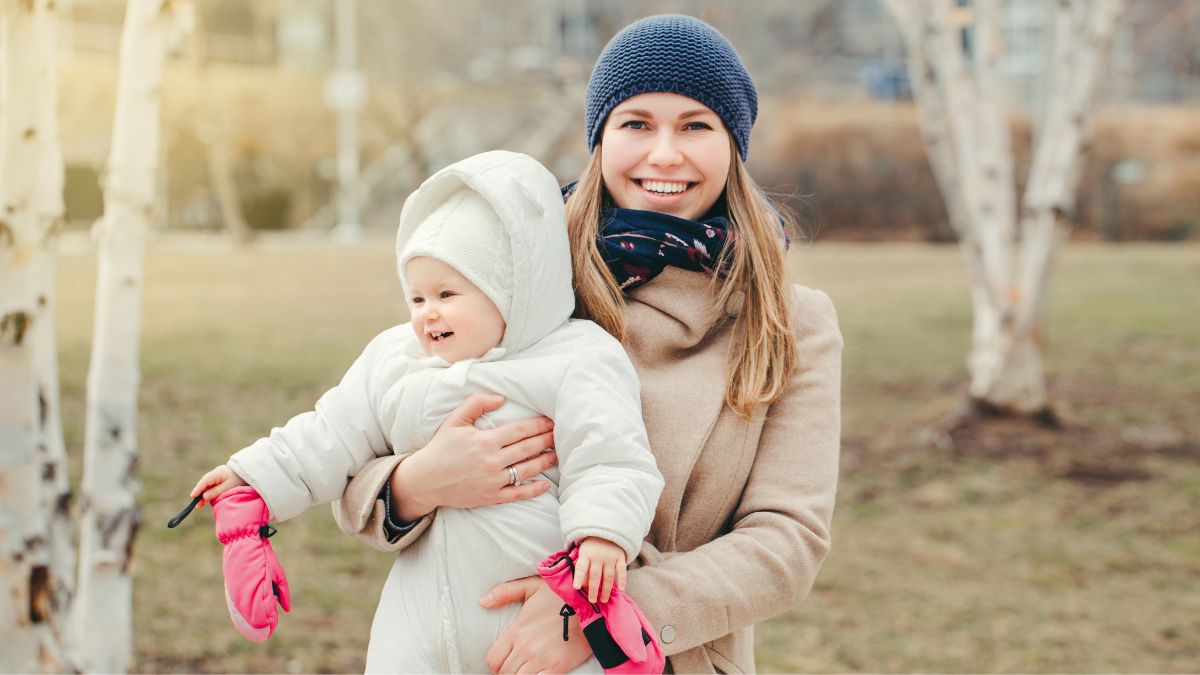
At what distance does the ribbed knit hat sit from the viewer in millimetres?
1870

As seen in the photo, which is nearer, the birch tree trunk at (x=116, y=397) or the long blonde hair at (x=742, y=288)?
the long blonde hair at (x=742, y=288)

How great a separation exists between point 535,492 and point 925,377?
27.7ft

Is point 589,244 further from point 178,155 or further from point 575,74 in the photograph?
point 178,155

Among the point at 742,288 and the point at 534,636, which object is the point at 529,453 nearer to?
the point at 534,636

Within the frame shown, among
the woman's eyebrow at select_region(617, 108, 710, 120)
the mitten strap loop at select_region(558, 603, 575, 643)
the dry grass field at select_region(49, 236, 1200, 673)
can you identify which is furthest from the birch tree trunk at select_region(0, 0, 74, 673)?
the mitten strap loop at select_region(558, 603, 575, 643)

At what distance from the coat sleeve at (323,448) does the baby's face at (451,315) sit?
12 centimetres

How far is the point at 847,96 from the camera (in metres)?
28.1

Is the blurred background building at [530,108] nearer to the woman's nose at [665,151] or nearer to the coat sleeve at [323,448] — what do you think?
the woman's nose at [665,151]

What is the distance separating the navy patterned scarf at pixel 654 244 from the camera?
6.72 ft

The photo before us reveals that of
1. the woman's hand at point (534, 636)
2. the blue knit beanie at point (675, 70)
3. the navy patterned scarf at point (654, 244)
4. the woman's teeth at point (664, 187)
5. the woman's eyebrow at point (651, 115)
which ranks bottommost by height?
the woman's hand at point (534, 636)

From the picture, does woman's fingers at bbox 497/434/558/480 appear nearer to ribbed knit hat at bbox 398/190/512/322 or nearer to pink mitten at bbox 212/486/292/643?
ribbed knit hat at bbox 398/190/512/322

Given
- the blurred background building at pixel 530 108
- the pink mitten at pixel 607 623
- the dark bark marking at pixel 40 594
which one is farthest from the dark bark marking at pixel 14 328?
the blurred background building at pixel 530 108

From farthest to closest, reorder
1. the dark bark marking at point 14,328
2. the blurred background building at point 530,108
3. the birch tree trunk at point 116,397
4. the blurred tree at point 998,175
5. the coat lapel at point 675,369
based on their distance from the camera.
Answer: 1. the blurred background building at point 530,108
2. the blurred tree at point 998,175
3. the birch tree trunk at point 116,397
4. the dark bark marking at point 14,328
5. the coat lapel at point 675,369

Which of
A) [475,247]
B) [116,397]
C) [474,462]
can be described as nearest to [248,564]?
[474,462]
